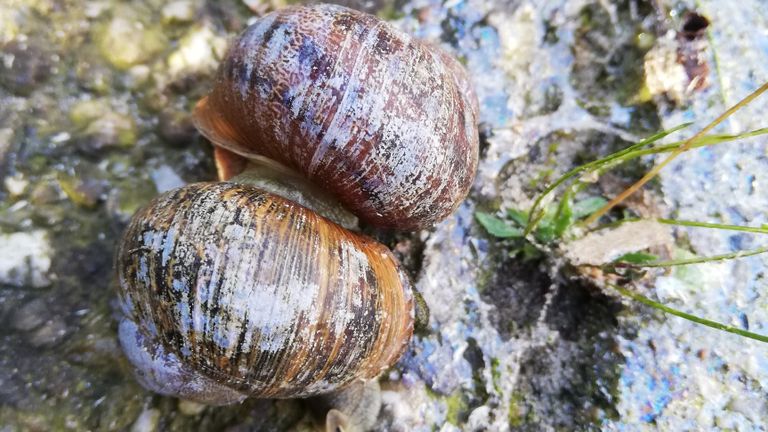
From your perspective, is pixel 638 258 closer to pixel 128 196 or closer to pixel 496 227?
pixel 496 227

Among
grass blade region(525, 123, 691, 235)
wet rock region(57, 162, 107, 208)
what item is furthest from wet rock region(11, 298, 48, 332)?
grass blade region(525, 123, 691, 235)

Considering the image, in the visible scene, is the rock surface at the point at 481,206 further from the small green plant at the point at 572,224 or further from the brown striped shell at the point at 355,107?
the brown striped shell at the point at 355,107

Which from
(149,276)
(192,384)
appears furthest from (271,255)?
(192,384)

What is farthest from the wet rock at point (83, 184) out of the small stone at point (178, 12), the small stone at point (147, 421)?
the small stone at point (147, 421)

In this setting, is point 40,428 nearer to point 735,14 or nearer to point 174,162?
point 174,162

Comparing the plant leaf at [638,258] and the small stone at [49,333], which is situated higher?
the plant leaf at [638,258]

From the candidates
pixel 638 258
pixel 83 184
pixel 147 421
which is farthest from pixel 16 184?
pixel 638 258
